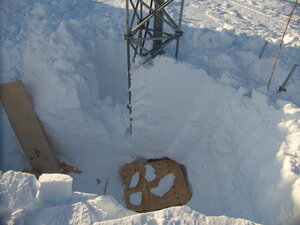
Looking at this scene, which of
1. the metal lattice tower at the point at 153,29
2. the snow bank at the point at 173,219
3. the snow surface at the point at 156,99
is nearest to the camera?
the snow bank at the point at 173,219

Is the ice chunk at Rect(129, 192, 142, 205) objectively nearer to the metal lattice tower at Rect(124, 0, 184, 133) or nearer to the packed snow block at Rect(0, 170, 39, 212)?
the metal lattice tower at Rect(124, 0, 184, 133)

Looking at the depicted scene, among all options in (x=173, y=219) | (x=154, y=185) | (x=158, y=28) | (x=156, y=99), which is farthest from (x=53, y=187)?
(x=158, y=28)

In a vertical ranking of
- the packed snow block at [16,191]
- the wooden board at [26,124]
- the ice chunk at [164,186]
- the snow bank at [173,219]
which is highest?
the packed snow block at [16,191]

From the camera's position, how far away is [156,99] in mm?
6930

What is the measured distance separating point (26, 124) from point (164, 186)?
13.0ft

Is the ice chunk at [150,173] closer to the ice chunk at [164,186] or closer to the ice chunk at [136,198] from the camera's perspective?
the ice chunk at [164,186]

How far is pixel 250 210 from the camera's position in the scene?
5.22 meters

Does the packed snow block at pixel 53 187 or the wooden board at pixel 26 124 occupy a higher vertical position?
the packed snow block at pixel 53 187

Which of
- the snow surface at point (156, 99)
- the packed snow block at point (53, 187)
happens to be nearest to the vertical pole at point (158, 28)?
the snow surface at point (156, 99)

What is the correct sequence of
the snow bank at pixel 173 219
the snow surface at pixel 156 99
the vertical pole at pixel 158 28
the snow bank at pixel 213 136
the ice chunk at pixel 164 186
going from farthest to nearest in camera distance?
the ice chunk at pixel 164 186 → the vertical pole at pixel 158 28 → the snow surface at pixel 156 99 → the snow bank at pixel 213 136 → the snow bank at pixel 173 219

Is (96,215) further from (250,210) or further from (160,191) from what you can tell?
(160,191)

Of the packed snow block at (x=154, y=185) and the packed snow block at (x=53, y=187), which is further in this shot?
the packed snow block at (x=154, y=185)

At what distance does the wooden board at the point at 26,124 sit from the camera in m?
6.47

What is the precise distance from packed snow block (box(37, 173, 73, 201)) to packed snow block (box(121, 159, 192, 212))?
337cm
